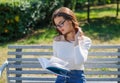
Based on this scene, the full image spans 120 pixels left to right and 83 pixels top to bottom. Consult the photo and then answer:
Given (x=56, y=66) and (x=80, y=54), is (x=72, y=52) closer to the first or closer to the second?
(x=80, y=54)

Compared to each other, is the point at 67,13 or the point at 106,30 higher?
the point at 67,13

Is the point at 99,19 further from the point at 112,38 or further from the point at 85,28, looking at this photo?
the point at 112,38

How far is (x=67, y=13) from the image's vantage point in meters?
3.81

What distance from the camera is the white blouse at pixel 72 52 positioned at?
12.3 feet

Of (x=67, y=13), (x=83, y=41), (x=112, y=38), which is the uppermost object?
(x=67, y=13)

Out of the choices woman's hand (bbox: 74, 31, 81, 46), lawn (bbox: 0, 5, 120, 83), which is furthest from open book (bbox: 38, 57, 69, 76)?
lawn (bbox: 0, 5, 120, 83)

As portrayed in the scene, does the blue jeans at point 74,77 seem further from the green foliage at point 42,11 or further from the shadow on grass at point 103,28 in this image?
the green foliage at point 42,11

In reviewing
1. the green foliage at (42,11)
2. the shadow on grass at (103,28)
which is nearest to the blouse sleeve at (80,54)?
the shadow on grass at (103,28)

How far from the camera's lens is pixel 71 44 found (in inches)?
153

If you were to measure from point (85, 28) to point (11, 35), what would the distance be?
7.84ft

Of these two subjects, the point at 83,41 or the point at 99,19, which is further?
the point at 99,19

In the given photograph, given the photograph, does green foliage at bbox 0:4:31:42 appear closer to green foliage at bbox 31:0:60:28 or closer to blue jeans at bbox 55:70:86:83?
green foliage at bbox 31:0:60:28

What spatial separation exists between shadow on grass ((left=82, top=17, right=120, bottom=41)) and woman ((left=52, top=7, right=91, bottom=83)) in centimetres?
576

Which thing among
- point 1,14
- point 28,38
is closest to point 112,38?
point 28,38
